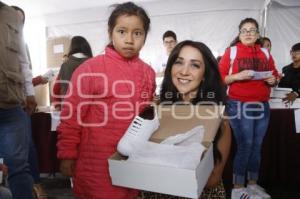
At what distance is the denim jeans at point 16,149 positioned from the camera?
146cm

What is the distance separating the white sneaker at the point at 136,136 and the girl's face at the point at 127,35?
0.42 meters

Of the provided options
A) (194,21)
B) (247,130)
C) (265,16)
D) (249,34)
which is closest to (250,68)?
(249,34)

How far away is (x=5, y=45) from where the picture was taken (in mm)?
1408

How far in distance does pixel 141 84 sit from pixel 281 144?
194cm

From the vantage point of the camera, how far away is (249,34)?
2.38 metres

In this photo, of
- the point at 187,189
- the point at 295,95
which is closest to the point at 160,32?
the point at 295,95

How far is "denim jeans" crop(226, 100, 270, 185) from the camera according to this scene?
2.39 metres

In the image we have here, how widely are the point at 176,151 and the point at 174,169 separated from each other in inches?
3.9

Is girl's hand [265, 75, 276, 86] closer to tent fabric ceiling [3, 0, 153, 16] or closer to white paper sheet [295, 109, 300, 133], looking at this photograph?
white paper sheet [295, 109, 300, 133]

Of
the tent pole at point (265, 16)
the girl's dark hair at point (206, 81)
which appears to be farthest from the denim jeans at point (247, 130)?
the tent pole at point (265, 16)

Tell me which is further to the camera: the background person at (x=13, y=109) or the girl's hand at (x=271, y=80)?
the girl's hand at (x=271, y=80)

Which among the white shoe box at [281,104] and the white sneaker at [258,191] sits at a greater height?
the white shoe box at [281,104]

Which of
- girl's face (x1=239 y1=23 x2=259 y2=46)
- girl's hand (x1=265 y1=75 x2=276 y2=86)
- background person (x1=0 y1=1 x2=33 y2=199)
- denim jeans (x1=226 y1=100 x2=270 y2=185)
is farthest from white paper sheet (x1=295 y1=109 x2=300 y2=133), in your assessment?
background person (x1=0 y1=1 x2=33 y2=199)

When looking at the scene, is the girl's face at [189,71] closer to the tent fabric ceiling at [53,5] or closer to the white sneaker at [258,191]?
the white sneaker at [258,191]
